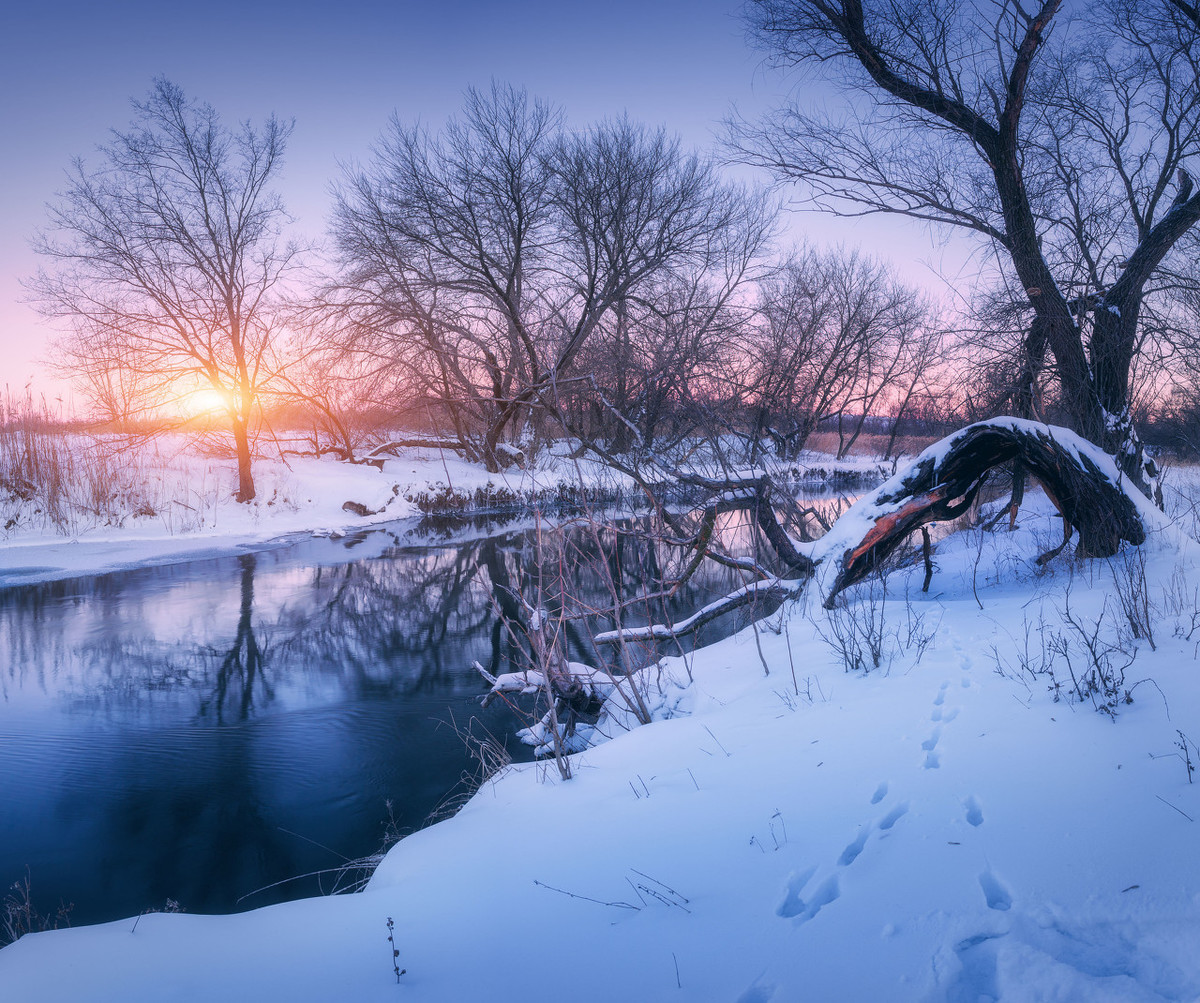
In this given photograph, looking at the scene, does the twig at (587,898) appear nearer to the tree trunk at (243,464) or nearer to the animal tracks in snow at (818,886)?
the animal tracks in snow at (818,886)

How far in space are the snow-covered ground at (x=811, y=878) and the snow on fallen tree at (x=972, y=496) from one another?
2.31 metres

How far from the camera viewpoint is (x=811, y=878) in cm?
224

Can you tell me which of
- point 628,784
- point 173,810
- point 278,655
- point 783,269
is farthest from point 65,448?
point 783,269

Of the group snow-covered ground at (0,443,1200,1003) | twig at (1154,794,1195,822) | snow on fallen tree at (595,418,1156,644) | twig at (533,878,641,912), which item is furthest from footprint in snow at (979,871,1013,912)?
snow on fallen tree at (595,418,1156,644)

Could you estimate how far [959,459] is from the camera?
20.0 feet

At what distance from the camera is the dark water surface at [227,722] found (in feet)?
14.2

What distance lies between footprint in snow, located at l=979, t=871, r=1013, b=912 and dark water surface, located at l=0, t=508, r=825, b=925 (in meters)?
2.41

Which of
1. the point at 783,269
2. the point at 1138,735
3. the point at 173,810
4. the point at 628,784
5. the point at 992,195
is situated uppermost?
the point at 783,269

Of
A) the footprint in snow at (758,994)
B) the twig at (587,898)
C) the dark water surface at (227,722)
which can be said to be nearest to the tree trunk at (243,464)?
the dark water surface at (227,722)

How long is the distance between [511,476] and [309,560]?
976 cm

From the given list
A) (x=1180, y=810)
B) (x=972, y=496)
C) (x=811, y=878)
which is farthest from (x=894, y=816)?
(x=972, y=496)

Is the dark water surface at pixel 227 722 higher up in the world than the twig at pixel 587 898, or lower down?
lower down

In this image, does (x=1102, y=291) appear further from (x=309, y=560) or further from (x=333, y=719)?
(x=309, y=560)

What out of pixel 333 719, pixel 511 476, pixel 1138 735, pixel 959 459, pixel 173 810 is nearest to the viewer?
pixel 1138 735
